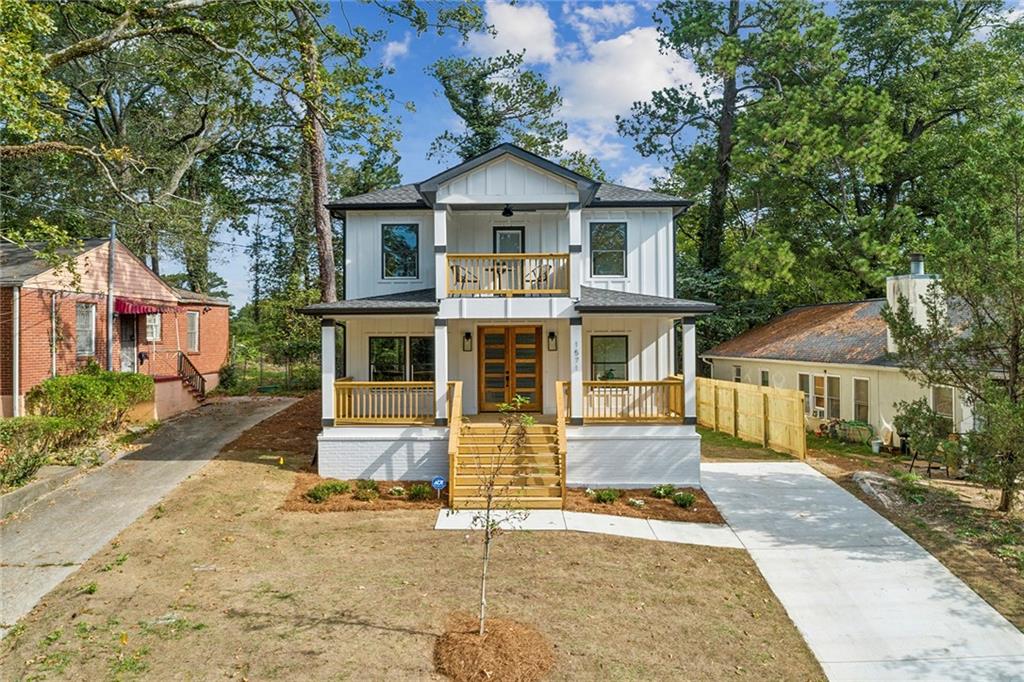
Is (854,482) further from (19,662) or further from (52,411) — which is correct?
(52,411)

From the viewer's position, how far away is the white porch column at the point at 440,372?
12359mm

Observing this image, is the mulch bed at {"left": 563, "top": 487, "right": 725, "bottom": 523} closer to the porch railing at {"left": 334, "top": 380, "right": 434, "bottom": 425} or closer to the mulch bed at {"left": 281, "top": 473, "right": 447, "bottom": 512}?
the mulch bed at {"left": 281, "top": 473, "right": 447, "bottom": 512}

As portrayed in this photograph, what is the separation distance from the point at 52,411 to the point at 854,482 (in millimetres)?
19655

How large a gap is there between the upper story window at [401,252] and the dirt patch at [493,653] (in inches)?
395

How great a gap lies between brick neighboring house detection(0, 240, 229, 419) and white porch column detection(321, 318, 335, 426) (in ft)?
22.6

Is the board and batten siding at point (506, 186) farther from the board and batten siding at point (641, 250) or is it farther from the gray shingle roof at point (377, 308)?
the gray shingle roof at point (377, 308)

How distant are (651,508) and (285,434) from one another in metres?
10.6

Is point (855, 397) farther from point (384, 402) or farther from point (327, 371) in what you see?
point (327, 371)

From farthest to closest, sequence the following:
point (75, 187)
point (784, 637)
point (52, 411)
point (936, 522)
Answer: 1. point (75, 187)
2. point (52, 411)
3. point (936, 522)
4. point (784, 637)

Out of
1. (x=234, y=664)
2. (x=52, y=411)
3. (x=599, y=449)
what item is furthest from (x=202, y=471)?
(x=599, y=449)

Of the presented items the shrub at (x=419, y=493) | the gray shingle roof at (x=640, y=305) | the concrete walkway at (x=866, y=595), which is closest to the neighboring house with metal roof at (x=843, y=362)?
the gray shingle roof at (x=640, y=305)

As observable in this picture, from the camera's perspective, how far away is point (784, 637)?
20.8 feet

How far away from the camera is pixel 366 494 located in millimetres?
11094

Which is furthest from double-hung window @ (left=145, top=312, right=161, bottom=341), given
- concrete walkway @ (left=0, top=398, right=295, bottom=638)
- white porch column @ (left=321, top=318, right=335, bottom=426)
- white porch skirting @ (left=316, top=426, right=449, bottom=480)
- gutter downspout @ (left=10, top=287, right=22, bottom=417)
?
white porch skirting @ (left=316, top=426, right=449, bottom=480)
